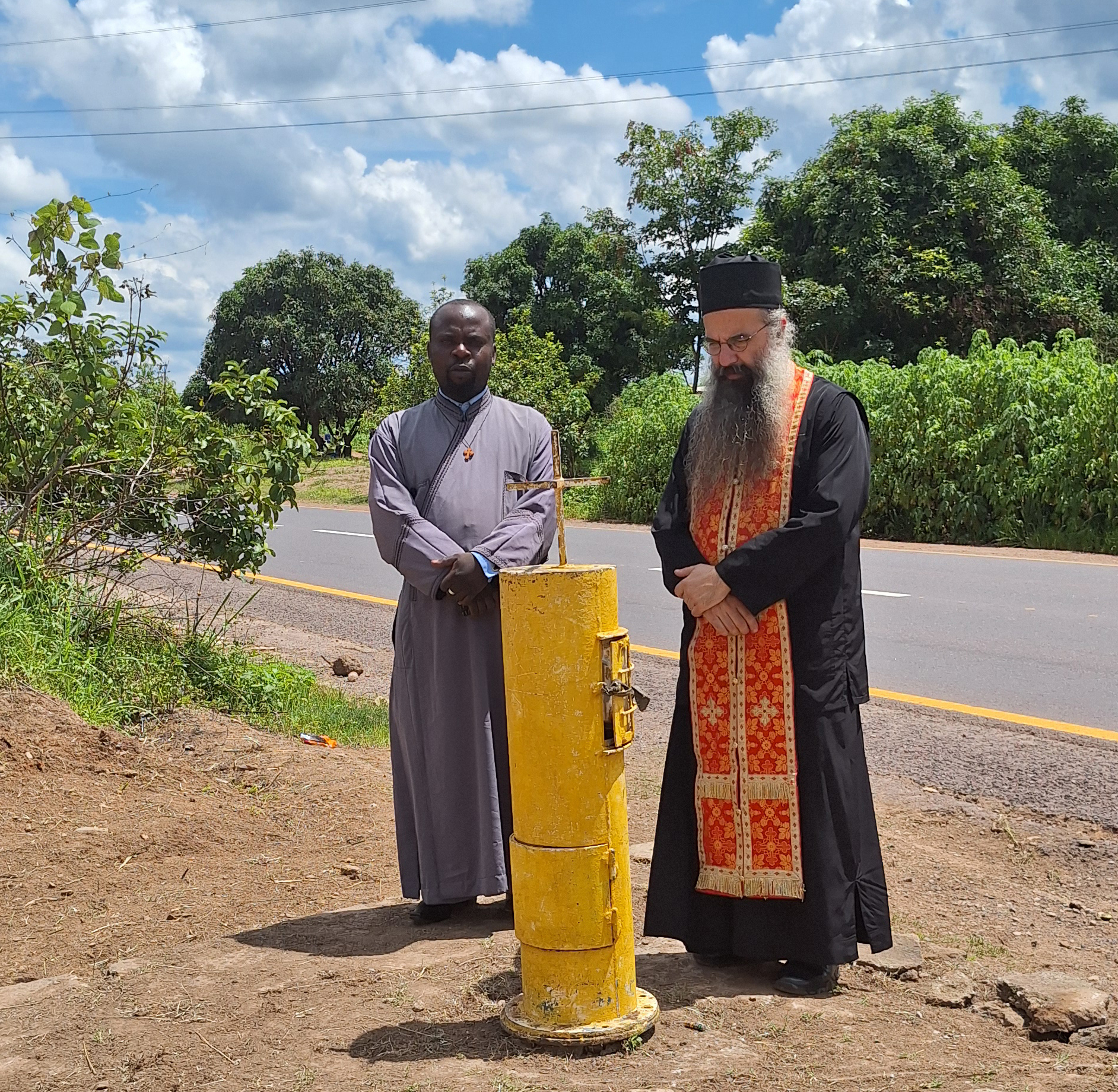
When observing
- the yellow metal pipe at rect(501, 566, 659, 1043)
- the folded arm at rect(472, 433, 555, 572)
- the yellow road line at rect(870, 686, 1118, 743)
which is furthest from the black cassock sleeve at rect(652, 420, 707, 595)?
the yellow road line at rect(870, 686, 1118, 743)

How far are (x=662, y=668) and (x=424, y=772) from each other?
15.1ft

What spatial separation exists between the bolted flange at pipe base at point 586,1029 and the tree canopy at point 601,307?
25006 mm

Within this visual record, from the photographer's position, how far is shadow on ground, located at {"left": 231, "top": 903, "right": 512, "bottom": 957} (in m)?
4.23

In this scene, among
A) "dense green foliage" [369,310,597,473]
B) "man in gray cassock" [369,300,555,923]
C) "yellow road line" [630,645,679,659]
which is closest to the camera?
"man in gray cassock" [369,300,555,923]

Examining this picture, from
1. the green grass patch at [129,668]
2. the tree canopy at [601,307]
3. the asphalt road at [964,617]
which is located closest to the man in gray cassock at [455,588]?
the green grass patch at [129,668]

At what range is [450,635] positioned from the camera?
4.45m

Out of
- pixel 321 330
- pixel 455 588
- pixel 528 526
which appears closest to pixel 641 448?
pixel 528 526

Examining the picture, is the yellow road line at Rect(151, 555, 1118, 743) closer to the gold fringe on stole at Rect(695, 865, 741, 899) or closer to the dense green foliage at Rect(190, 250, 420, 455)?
the gold fringe on stole at Rect(695, 865, 741, 899)

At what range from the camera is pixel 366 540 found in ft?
60.1

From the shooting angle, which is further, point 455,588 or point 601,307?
point 601,307

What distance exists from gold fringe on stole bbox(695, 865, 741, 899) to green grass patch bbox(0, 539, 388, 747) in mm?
3491

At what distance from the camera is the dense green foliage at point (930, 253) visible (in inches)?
913

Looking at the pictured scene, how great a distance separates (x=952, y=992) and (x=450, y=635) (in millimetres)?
1875

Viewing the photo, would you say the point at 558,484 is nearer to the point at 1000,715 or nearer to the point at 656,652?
the point at 1000,715
